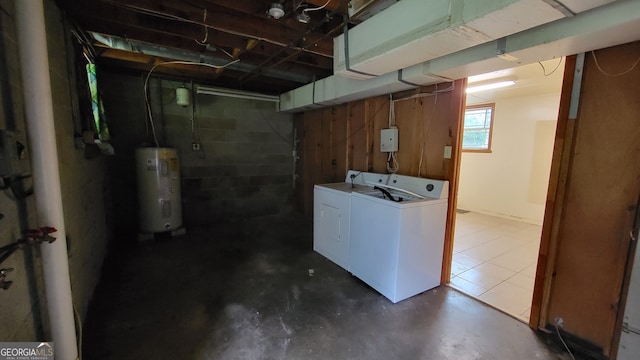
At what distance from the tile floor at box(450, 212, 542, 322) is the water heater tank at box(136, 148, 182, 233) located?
3.52m

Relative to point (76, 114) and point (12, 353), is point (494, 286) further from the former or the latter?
point (76, 114)

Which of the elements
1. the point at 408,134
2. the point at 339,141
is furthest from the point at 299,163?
the point at 408,134

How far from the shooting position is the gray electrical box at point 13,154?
1.01 m

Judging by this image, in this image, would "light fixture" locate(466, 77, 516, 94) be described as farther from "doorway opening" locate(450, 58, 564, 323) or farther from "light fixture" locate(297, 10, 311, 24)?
"light fixture" locate(297, 10, 311, 24)

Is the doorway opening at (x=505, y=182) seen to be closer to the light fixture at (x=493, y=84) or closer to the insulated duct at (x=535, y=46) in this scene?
the light fixture at (x=493, y=84)

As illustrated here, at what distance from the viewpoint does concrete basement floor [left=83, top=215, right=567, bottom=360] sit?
1678 millimetres

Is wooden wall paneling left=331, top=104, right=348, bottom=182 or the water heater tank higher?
wooden wall paneling left=331, top=104, right=348, bottom=182

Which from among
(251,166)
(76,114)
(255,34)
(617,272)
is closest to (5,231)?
(76,114)

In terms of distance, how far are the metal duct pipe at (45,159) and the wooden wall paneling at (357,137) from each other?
2.85 m

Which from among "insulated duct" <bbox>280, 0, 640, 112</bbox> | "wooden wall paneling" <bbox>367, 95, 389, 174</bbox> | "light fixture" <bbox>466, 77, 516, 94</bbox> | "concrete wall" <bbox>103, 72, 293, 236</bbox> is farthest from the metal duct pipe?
"light fixture" <bbox>466, 77, 516, 94</bbox>

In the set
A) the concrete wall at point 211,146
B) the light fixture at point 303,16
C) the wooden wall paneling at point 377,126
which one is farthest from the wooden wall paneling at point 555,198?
the concrete wall at point 211,146

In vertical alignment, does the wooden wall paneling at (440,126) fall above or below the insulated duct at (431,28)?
below

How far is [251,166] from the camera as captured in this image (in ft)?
15.3

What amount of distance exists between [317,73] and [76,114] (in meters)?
2.54
